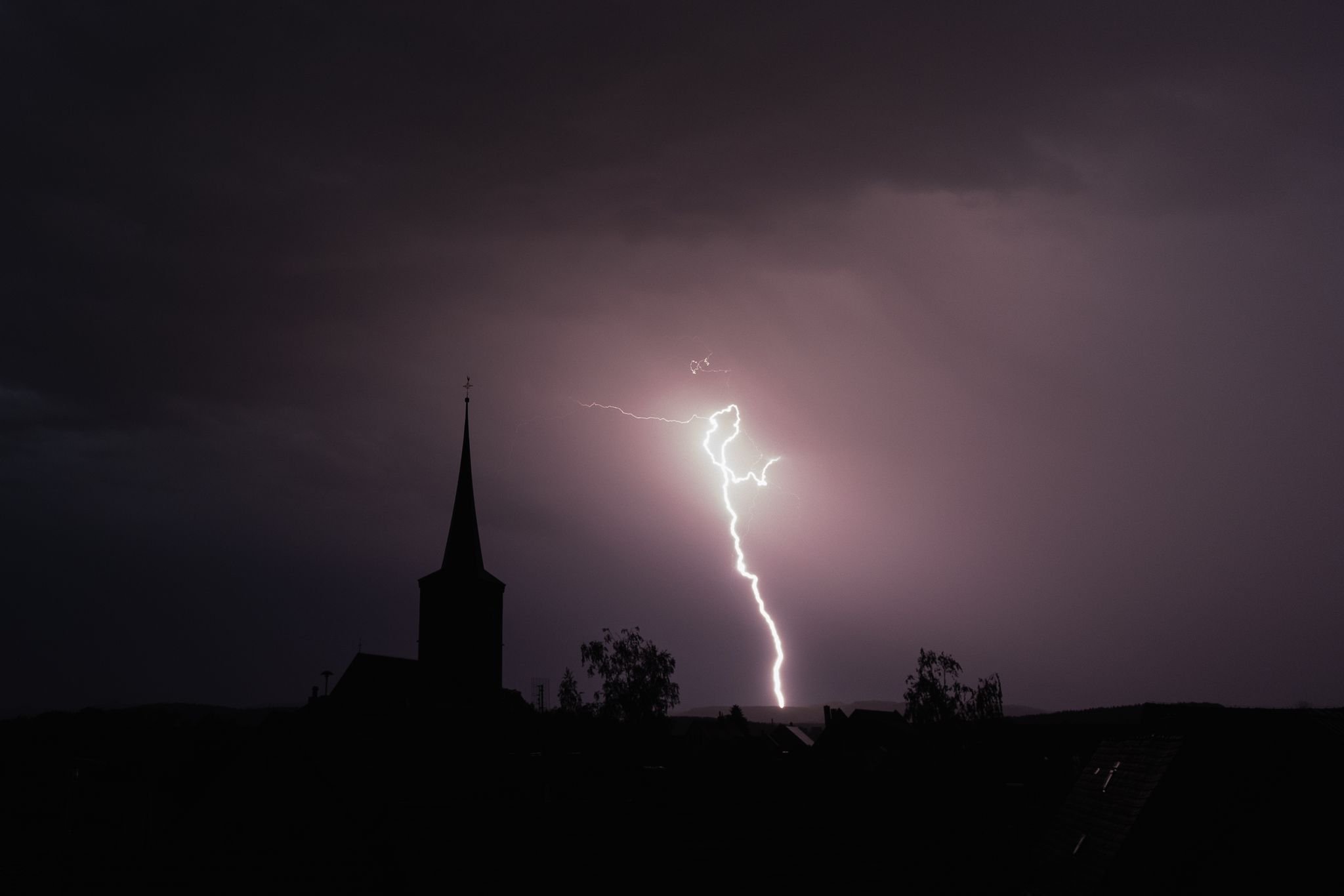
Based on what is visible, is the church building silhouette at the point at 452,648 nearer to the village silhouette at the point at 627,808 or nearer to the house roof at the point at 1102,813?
the village silhouette at the point at 627,808

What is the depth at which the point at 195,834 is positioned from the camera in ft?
114

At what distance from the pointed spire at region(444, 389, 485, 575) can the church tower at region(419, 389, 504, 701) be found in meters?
0.05

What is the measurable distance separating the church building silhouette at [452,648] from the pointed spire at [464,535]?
Answer: 2.9 inches

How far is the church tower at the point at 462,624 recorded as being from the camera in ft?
234

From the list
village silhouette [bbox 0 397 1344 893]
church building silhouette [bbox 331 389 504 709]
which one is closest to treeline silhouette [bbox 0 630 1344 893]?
village silhouette [bbox 0 397 1344 893]

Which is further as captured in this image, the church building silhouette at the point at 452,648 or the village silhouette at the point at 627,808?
the church building silhouette at the point at 452,648

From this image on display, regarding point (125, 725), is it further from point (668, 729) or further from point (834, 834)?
point (834, 834)

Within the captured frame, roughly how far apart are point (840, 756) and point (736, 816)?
115ft

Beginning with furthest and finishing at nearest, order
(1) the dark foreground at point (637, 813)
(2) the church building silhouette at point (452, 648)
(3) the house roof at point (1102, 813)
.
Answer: (2) the church building silhouette at point (452, 648) → (3) the house roof at point (1102, 813) → (1) the dark foreground at point (637, 813)

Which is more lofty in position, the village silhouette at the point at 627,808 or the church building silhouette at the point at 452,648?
the church building silhouette at the point at 452,648

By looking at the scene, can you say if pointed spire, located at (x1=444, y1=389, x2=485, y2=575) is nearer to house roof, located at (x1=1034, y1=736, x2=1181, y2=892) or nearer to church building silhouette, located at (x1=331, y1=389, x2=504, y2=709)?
church building silhouette, located at (x1=331, y1=389, x2=504, y2=709)

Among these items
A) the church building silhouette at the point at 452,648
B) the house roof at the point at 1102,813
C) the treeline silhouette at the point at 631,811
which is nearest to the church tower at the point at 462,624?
the church building silhouette at the point at 452,648

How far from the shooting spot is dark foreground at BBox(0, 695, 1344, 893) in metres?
20.2

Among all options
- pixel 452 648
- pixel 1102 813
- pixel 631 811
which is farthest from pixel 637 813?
pixel 452 648
